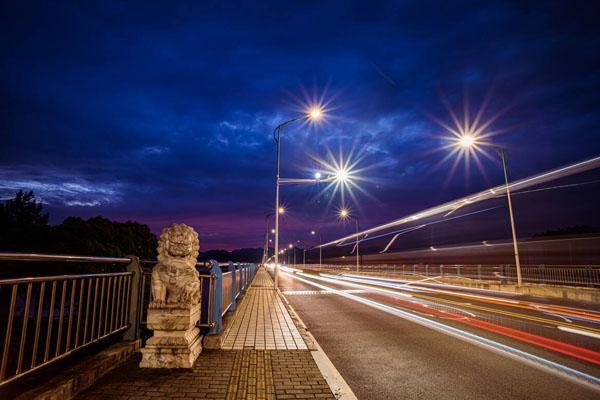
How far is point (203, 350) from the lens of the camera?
5988 millimetres

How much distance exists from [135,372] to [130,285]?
4.80 feet

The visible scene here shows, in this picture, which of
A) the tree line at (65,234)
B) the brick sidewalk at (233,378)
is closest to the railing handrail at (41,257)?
the brick sidewalk at (233,378)

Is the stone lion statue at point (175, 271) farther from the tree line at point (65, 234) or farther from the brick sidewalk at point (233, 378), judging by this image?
the tree line at point (65, 234)

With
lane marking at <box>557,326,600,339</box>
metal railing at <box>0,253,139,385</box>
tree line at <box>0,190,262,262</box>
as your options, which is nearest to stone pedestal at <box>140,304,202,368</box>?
metal railing at <box>0,253,139,385</box>

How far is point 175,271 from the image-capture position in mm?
5238

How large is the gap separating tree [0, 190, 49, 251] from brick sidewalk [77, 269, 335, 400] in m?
45.5

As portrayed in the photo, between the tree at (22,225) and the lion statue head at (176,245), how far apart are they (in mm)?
45252

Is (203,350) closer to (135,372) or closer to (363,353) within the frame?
(135,372)

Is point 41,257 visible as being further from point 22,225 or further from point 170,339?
point 22,225

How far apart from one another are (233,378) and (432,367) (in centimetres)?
307

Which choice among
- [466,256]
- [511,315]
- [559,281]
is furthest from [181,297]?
[466,256]

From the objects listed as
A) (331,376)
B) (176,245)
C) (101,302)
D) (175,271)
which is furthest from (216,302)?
(331,376)

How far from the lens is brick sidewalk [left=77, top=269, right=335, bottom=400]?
160 inches

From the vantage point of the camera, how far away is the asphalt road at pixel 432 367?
4410 mm
